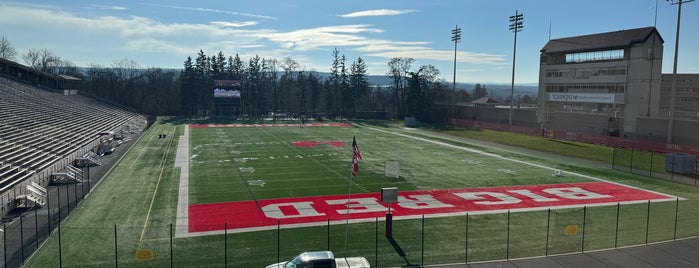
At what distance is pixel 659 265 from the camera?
58.3 ft

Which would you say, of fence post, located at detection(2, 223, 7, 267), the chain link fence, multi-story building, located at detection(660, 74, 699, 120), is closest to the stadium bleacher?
fence post, located at detection(2, 223, 7, 267)

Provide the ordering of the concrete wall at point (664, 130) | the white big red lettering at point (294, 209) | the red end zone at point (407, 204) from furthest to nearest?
1. the concrete wall at point (664, 130)
2. the white big red lettering at point (294, 209)
3. the red end zone at point (407, 204)

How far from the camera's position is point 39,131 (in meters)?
40.3

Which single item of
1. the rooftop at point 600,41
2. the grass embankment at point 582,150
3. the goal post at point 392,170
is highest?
the rooftop at point 600,41

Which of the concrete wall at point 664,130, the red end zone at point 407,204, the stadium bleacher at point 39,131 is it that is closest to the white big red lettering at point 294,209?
the red end zone at point 407,204

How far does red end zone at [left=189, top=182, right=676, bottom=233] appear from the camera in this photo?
23.8 metres

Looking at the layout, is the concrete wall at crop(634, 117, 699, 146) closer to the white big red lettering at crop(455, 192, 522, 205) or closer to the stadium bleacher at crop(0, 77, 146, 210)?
the white big red lettering at crop(455, 192, 522, 205)

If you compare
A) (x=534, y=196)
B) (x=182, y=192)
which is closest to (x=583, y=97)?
(x=534, y=196)

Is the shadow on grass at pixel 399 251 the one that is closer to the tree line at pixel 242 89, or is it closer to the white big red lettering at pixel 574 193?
the white big red lettering at pixel 574 193

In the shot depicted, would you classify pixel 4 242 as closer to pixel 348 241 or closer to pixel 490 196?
pixel 348 241

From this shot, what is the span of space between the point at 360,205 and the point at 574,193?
537 inches

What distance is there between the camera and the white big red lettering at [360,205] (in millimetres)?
25734

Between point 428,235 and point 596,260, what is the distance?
21.2ft

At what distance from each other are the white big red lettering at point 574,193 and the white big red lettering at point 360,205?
11382mm
